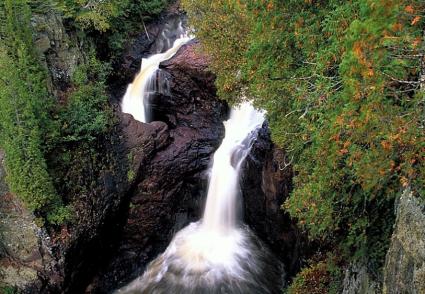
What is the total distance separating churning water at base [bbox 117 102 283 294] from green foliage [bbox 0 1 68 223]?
4.37 meters

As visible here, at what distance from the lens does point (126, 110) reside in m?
16.0

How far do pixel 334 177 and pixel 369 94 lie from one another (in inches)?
90.5

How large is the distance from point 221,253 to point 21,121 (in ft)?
25.1

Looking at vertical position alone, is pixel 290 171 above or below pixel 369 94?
below

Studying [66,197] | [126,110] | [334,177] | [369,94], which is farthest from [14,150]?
[369,94]

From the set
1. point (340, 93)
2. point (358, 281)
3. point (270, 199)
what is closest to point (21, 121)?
point (270, 199)

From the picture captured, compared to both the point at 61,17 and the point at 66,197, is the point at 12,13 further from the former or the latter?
the point at 66,197

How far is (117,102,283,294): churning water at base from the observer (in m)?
11.9

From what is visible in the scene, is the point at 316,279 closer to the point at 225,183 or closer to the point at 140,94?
the point at 225,183

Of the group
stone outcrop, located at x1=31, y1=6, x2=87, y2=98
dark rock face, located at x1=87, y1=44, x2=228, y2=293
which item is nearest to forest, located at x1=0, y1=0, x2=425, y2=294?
stone outcrop, located at x1=31, y1=6, x2=87, y2=98

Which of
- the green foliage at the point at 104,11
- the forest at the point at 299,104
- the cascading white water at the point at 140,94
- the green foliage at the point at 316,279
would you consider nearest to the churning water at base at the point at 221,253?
the forest at the point at 299,104

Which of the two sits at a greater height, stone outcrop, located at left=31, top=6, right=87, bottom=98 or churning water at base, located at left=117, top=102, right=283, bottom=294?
stone outcrop, located at left=31, top=6, right=87, bottom=98

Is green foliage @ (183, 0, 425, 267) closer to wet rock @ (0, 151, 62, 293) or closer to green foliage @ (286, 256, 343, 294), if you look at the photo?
green foliage @ (286, 256, 343, 294)

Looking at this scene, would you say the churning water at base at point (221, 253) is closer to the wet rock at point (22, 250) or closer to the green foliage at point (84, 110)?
the wet rock at point (22, 250)
